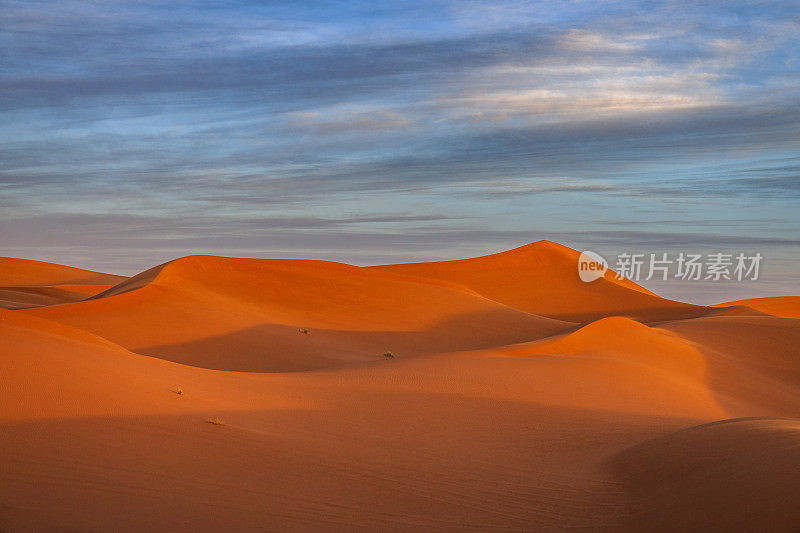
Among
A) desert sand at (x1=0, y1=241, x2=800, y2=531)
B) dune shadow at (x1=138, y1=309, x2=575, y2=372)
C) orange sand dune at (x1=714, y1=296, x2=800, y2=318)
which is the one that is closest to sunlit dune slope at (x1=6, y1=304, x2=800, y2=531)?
desert sand at (x1=0, y1=241, x2=800, y2=531)

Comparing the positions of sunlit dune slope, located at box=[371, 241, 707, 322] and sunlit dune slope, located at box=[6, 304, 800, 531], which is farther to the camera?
sunlit dune slope, located at box=[371, 241, 707, 322]

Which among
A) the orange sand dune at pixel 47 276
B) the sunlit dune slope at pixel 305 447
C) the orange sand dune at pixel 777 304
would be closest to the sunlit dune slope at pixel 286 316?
the sunlit dune slope at pixel 305 447

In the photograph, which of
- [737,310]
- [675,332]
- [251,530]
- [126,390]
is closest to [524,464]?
[251,530]

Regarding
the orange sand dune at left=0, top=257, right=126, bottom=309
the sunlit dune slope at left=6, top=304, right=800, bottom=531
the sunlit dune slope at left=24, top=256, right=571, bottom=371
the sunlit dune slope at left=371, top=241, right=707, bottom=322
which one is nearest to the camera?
the sunlit dune slope at left=6, top=304, right=800, bottom=531

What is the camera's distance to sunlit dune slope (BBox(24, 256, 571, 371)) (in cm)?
2506

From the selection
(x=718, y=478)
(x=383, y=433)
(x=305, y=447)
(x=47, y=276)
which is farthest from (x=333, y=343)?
(x=47, y=276)

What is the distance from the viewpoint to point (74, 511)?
638cm

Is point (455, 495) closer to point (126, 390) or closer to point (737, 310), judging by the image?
point (126, 390)

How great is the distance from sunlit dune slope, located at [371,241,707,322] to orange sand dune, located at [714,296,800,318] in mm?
10335

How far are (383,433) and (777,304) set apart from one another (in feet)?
190

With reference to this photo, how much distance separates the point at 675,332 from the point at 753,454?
862 inches

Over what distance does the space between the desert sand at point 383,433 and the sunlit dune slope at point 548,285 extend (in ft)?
65.8

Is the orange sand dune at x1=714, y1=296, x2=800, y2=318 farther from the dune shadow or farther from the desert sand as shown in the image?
the desert sand

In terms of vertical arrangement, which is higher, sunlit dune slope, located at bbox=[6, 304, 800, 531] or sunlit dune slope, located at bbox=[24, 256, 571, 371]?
sunlit dune slope, located at bbox=[24, 256, 571, 371]
